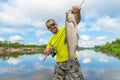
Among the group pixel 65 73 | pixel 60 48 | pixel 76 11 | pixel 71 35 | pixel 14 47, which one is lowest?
pixel 65 73

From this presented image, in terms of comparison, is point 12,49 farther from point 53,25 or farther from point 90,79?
point 53,25

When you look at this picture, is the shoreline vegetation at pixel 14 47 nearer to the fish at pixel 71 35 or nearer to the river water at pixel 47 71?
the river water at pixel 47 71

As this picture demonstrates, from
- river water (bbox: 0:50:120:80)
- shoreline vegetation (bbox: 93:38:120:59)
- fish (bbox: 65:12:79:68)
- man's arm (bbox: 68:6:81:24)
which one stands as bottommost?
river water (bbox: 0:50:120:80)

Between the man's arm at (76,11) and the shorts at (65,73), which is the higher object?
the man's arm at (76,11)

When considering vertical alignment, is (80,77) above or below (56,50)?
below

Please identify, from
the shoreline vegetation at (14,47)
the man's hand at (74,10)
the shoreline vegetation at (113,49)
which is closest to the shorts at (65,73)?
the man's hand at (74,10)

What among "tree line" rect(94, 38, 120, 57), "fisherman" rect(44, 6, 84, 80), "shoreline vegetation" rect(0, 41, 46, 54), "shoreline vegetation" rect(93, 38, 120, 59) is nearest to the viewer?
"fisherman" rect(44, 6, 84, 80)

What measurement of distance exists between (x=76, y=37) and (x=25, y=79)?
15.0 m

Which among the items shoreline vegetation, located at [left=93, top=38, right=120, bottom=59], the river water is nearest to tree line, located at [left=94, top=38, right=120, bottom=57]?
shoreline vegetation, located at [left=93, top=38, right=120, bottom=59]

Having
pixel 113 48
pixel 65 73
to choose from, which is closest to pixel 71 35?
pixel 65 73

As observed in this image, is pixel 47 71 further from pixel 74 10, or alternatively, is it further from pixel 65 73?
pixel 74 10

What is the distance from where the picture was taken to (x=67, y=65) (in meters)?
7.36

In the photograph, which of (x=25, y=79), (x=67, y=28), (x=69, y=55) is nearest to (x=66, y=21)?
(x=67, y=28)

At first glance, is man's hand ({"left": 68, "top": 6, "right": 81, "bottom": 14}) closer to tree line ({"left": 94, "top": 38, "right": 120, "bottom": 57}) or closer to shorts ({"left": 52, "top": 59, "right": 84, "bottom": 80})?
shorts ({"left": 52, "top": 59, "right": 84, "bottom": 80})
